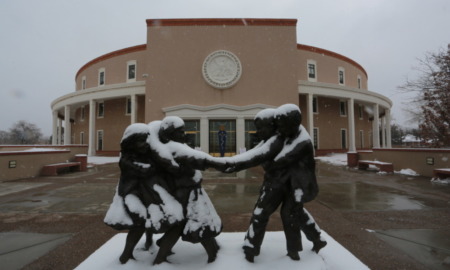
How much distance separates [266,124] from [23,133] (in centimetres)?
8610

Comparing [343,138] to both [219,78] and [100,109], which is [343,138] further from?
[100,109]

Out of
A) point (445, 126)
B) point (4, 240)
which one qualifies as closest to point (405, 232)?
point (4, 240)

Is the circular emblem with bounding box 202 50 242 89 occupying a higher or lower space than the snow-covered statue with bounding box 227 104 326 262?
higher

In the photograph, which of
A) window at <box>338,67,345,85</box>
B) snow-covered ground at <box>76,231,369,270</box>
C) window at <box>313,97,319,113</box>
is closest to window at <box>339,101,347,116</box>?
window at <box>338,67,345,85</box>

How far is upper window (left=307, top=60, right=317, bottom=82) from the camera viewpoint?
2772 cm

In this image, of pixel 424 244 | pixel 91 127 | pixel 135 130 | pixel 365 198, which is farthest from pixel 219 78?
pixel 135 130

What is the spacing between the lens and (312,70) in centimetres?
2797

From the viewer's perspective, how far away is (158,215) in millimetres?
2279

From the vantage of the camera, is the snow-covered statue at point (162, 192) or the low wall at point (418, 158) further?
the low wall at point (418, 158)

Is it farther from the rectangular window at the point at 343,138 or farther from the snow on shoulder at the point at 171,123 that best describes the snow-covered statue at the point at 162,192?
the rectangular window at the point at 343,138

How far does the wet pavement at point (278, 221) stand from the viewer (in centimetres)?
309

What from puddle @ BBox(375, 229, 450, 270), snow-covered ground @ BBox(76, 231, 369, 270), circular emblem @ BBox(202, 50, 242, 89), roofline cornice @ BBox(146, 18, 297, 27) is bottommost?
puddle @ BBox(375, 229, 450, 270)

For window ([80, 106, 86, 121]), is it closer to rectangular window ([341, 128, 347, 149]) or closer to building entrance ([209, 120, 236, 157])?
building entrance ([209, 120, 236, 157])

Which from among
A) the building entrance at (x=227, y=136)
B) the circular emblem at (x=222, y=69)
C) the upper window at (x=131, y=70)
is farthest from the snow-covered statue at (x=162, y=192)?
Answer: the upper window at (x=131, y=70)
